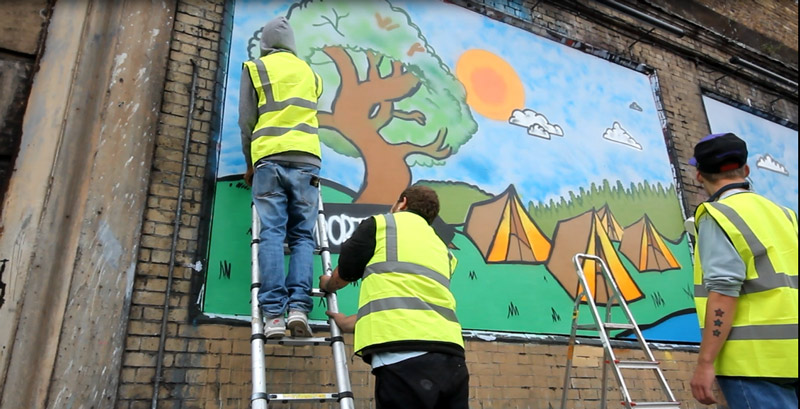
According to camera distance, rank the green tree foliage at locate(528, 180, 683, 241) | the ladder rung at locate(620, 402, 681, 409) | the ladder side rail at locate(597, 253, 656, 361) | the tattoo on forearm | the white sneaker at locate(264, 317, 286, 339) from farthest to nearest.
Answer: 1. the green tree foliage at locate(528, 180, 683, 241)
2. the ladder side rail at locate(597, 253, 656, 361)
3. the ladder rung at locate(620, 402, 681, 409)
4. the white sneaker at locate(264, 317, 286, 339)
5. the tattoo on forearm

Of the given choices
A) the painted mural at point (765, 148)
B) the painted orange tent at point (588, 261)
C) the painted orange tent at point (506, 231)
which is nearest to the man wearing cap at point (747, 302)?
the painted orange tent at point (506, 231)

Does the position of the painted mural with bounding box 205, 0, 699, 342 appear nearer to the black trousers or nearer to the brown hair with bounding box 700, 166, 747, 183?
the black trousers

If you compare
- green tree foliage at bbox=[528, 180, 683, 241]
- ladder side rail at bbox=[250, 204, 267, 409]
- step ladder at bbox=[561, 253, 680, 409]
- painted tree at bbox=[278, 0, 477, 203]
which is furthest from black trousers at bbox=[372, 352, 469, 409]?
green tree foliage at bbox=[528, 180, 683, 241]

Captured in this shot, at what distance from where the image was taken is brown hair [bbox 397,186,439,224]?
8.83 feet

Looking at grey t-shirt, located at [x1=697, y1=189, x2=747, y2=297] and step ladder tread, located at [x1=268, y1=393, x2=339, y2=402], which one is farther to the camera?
step ladder tread, located at [x1=268, y1=393, x2=339, y2=402]

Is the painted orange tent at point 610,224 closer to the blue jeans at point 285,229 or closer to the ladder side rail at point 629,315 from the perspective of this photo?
the ladder side rail at point 629,315

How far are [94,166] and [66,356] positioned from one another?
1.05m

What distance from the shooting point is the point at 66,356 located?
2.83 meters

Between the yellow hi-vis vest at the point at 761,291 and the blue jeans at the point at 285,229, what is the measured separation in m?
1.75

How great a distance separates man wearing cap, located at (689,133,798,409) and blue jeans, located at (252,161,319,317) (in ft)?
5.59

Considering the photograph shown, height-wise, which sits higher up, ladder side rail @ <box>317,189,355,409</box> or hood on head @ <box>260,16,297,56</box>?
hood on head @ <box>260,16,297,56</box>

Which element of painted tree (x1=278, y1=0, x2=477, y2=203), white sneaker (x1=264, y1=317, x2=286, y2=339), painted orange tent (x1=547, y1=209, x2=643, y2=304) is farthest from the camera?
painted orange tent (x1=547, y1=209, x2=643, y2=304)

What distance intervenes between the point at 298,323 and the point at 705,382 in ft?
5.45

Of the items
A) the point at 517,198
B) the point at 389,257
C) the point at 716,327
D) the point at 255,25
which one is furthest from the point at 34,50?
the point at 716,327
